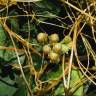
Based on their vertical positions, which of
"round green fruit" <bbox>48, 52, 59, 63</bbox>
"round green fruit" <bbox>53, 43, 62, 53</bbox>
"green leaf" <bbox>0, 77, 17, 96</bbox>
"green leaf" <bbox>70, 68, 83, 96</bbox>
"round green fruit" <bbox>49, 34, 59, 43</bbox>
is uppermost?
"round green fruit" <bbox>49, 34, 59, 43</bbox>

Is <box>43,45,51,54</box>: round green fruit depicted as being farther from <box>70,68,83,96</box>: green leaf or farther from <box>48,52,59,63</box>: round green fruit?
<box>70,68,83,96</box>: green leaf

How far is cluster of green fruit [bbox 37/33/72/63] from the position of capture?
1521 millimetres

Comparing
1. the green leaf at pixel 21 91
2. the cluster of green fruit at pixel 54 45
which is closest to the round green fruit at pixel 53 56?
the cluster of green fruit at pixel 54 45

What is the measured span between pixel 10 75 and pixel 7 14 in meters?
0.21

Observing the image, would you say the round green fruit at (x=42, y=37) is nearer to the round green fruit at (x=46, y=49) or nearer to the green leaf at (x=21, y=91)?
the round green fruit at (x=46, y=49)

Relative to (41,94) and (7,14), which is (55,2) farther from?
(41,94)

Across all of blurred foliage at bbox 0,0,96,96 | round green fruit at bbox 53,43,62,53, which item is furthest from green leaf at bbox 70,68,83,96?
round green fruit at bbox 53,43,62,53

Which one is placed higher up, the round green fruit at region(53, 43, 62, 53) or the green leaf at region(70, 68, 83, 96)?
the round green fruit at region(53, 43, 62, 53)

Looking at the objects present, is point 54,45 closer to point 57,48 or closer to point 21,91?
point 57,48

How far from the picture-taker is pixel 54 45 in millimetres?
1535

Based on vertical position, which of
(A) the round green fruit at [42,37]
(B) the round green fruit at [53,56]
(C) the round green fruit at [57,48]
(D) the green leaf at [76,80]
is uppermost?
(A) the round green fruit at [42,37]

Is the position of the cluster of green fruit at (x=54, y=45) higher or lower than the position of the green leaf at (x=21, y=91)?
higher

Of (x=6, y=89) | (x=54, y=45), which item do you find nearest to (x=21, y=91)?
(x=6, y=89)

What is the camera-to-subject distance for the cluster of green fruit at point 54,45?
152cm
